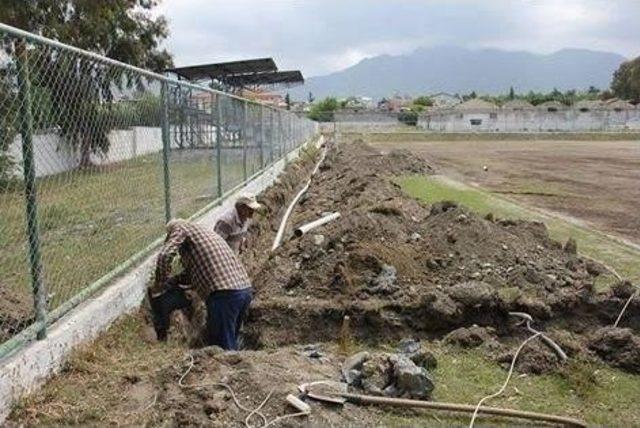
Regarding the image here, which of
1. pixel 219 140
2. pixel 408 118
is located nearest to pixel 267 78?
pixel 219 140

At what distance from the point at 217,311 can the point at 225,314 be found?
79 millimetres

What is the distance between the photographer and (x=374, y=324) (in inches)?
267

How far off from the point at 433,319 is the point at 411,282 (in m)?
0.73

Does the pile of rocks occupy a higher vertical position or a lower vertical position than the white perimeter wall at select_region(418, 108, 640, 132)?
lower

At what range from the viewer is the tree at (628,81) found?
104 m

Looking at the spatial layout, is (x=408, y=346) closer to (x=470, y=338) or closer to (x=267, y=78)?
(x=470, y=338)

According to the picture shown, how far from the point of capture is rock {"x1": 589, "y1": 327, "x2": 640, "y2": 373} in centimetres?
562

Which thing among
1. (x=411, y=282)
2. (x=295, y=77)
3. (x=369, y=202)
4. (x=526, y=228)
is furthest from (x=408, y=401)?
(x=295, y=77)

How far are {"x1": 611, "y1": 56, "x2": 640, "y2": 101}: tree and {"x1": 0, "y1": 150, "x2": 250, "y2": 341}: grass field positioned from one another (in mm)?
107963

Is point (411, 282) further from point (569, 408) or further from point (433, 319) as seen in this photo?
point (569, 408)

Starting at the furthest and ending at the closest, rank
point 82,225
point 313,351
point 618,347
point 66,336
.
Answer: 1. point 82,225
2. point 618,347
3. point 313,351
4. point 66,336

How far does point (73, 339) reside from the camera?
16.7ft

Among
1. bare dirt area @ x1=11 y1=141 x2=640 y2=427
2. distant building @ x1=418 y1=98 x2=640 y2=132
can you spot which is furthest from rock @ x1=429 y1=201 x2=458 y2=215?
distant building @ x1=418 y1=98 x2=640 y2=132

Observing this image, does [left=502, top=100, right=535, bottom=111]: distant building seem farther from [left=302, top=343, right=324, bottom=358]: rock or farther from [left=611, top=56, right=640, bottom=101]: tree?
[left=302, top=343, right=324, bottom=358]: rock
